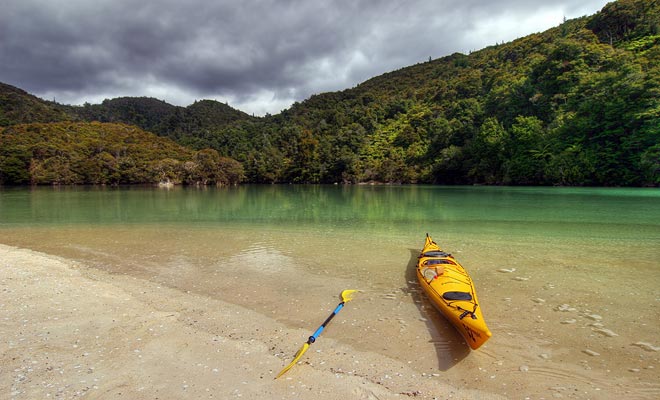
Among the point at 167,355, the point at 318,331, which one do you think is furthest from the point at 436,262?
the point at 167,355

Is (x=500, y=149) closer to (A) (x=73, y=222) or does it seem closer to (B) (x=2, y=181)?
(A) (x=73, y=222)

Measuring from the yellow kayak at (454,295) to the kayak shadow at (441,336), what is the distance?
0.52 feet

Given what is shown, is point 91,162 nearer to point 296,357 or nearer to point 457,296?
point 296,357

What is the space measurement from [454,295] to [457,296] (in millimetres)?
69

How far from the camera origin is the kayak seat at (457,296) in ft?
19.7

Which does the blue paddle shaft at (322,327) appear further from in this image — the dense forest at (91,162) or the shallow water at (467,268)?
the dense forest at (91,162)

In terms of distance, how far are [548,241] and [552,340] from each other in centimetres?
930

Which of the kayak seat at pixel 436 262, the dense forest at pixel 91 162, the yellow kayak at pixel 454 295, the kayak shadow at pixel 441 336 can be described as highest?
the dense forest at pixel 91 162

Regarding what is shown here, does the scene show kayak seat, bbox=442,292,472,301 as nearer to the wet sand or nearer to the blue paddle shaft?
the wet sand

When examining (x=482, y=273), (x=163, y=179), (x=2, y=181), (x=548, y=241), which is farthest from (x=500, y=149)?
(x=2, y=181)

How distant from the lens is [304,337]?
18.5 feet

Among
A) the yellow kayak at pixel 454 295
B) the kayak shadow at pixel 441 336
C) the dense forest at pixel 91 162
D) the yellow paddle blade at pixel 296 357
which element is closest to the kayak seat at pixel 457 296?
the yellow kayak at pixel 454 295

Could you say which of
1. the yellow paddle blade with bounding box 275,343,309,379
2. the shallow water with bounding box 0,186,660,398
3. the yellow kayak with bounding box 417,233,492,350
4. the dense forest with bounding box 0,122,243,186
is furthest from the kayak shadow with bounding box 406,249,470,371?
the dense forest with bounding box 0,122,243,186

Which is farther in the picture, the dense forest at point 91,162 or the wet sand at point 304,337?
the dense forest at point 91,162
